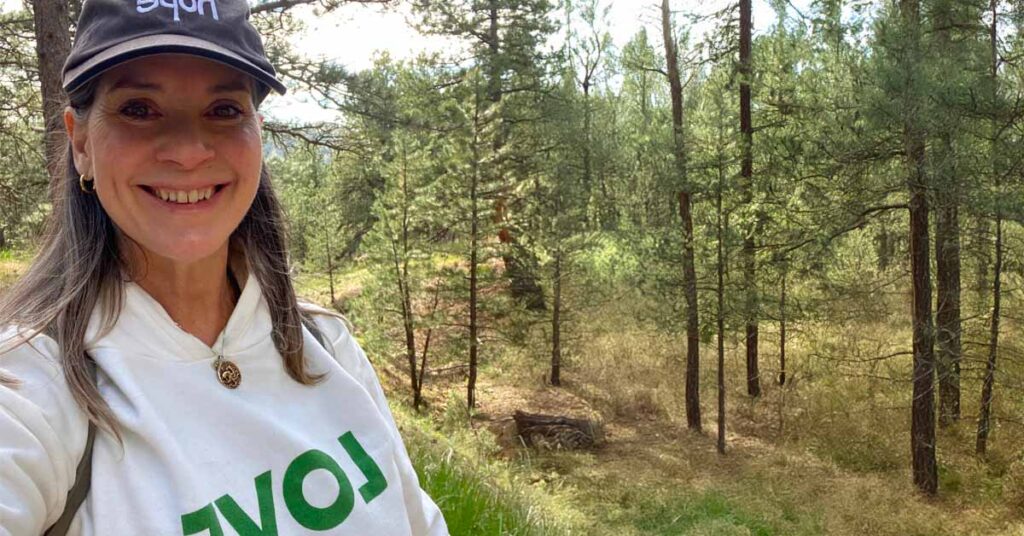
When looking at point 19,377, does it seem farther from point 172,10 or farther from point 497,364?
point 497,364

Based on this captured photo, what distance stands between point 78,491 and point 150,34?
0.60 metres

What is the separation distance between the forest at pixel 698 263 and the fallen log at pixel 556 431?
6 cm

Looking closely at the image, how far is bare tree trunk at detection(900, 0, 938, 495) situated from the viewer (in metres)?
8.10

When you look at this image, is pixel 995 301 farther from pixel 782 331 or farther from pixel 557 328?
pixel 557 328

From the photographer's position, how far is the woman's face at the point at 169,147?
3.15 feet

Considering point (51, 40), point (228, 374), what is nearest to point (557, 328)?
point (51, 40)

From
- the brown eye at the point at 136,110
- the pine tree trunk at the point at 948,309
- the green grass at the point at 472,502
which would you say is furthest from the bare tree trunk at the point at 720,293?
the brown eye at the point at 136,110

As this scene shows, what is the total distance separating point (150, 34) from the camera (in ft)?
2.95

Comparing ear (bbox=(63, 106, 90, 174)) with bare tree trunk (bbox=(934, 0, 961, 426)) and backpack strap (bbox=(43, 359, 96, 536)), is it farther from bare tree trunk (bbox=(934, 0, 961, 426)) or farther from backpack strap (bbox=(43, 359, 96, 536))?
bare tree trunk (bbox=(934, 0, 961, 426))

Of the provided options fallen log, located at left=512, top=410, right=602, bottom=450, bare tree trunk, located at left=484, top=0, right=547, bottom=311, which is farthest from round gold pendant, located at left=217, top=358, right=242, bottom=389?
bare tree trunk, located at left=484, top=0, right=547, bottom=311

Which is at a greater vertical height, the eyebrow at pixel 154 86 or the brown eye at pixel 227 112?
the eyebrow at pixel 154 86

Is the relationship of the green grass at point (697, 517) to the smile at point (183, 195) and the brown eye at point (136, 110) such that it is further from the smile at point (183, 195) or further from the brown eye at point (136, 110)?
the brown eye at point (136, 110)

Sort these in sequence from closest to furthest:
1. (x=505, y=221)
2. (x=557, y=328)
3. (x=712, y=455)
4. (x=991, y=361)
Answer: (x=991, y=361)
(x=712, y=455)
(x=505, y=221)
(x=557, y=328)

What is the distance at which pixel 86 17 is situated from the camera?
3.14 ft
